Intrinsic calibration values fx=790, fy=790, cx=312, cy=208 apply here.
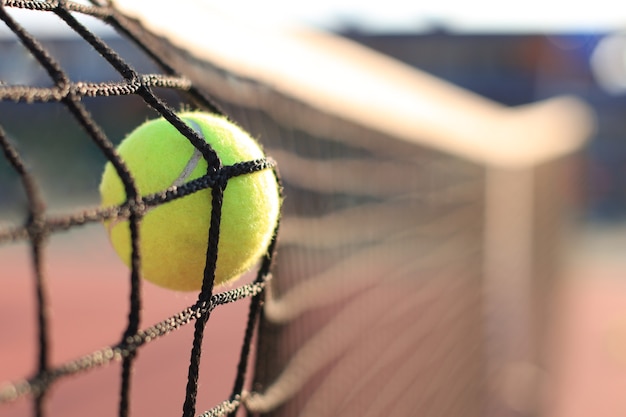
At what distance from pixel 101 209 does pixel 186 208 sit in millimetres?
173

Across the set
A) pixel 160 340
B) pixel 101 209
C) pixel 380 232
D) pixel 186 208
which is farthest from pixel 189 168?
pixel 160 340

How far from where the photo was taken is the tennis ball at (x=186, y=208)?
32.6 inches

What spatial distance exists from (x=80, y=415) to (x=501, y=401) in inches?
112

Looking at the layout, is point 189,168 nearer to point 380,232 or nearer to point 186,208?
point 186,208

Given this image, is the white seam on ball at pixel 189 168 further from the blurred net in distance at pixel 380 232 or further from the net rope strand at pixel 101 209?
the blurred net in distance at pixel 380 232

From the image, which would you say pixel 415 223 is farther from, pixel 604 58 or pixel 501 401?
pixel 604 58

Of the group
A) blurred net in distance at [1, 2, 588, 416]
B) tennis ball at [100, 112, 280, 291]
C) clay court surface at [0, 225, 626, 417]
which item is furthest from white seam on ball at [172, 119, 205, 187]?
clay court surface at [0, 225, 626, 417]

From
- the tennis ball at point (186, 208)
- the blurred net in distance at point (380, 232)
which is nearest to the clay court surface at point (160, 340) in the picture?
the blurred net in distance at point (380, 232)

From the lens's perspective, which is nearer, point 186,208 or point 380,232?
point 186,208

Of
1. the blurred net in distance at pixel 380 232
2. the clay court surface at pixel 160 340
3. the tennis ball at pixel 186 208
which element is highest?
the tennis ball at pixel 186 208

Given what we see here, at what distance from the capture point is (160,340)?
6848mm

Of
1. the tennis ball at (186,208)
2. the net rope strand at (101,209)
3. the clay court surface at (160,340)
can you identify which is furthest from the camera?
the clay court surface at (160,340)

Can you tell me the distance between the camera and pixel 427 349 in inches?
124

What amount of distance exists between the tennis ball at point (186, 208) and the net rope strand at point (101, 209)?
5 centimetres
